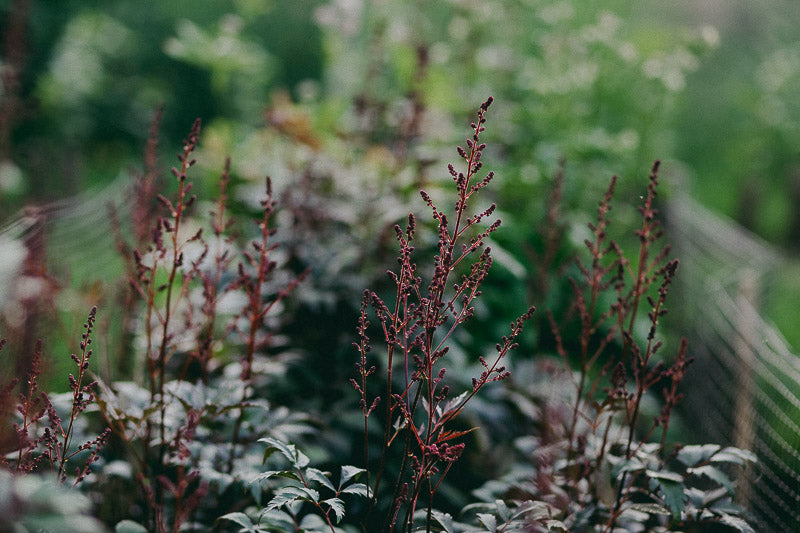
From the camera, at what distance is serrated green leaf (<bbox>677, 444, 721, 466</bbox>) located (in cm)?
129

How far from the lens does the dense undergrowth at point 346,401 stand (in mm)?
1098

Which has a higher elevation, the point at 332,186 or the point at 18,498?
the point at 332,186

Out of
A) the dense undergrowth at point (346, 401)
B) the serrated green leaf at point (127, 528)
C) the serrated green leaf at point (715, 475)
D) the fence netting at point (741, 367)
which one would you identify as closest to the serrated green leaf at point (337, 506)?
the dense undergrowth at point (346, 401)

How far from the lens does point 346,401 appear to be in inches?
73.2

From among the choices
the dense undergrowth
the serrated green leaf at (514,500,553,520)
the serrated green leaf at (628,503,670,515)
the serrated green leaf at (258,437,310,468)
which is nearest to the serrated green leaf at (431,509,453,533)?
the dense undergrowth

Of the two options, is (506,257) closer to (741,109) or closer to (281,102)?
(281,102)

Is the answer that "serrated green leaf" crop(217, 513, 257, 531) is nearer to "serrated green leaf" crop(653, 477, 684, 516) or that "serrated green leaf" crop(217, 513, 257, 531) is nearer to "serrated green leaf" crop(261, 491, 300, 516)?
"serrated green leaf" crop(261, 491, 300, 516)

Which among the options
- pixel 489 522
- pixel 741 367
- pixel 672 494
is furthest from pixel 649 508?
→ pixel 741 367

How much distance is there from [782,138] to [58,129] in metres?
7.26

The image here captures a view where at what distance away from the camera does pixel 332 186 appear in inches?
104

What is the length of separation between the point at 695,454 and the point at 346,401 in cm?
91

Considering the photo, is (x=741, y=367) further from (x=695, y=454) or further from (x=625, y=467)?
(x=625, y=467)

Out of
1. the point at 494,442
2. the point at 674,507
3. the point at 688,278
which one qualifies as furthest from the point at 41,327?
the point at 688,278

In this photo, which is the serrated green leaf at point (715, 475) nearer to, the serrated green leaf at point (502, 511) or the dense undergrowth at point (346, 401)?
the dense undergrowth at point (346, 401)
